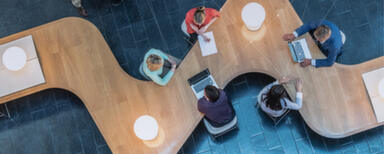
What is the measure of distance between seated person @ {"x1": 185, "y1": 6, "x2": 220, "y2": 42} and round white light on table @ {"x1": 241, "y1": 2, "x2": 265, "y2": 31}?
0.32 meters

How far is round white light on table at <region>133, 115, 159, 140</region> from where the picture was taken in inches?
106

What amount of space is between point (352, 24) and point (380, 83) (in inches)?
54.7

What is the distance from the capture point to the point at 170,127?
9.31ft

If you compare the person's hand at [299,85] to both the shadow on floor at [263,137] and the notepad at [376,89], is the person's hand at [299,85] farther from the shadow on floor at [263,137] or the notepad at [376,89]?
the shadow on floor at [263,137]

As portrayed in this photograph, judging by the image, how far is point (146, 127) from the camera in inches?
106

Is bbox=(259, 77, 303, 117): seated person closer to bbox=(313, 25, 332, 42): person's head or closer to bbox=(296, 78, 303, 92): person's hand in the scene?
bbox=(296, 78, 303, 92): person's hand

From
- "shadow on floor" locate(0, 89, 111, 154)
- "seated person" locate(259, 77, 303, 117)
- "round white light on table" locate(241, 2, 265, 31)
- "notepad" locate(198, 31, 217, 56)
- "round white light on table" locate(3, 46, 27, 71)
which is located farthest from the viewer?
"shadow on floor" locate(0, 89, 111, 154)

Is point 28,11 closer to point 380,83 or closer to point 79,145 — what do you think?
point 79,145

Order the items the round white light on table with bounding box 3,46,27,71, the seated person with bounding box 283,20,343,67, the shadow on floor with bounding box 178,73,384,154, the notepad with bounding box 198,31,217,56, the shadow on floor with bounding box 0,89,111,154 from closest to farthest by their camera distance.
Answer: the seated person with bounding box 283,20,343,67 → the notepad with bounding box 198,31,217,56 → the round white light on table with bounding box 3,46,27,71 → the shadow on floor with bounding box 178,73,384,154 → the shadow on floor with bounding box 0,89,111,154

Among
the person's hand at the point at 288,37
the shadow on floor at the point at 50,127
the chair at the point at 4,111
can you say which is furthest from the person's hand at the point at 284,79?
the chair at the point at 4,111

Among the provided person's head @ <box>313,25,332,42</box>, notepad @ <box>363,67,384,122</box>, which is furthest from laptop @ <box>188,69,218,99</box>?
notepad @ <box>363,67,384,122</box>

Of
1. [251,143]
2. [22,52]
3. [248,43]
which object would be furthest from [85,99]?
[251,143]

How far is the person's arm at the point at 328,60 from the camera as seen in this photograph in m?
2.75

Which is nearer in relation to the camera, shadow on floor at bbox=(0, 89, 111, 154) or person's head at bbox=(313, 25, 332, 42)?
person's head at bbox=(313, 25, 332, 42)
